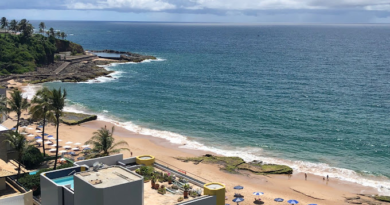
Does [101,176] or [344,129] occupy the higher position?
[101,176]

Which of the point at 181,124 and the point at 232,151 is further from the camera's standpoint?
the point at 181,124

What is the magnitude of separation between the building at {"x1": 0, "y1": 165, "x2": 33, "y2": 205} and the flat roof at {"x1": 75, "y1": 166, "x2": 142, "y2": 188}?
736 centimetres

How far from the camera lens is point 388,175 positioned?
47.3 m

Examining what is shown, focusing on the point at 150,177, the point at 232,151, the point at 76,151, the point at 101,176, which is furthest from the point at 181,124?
the point at 101,176

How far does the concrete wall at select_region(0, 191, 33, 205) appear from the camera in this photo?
87.6 ft

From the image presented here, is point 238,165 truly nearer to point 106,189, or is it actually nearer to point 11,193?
point 11,193

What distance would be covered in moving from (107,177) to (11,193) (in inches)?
447

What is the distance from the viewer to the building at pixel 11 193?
1061 inches

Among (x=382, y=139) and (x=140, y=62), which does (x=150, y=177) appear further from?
(x=140, y=62)

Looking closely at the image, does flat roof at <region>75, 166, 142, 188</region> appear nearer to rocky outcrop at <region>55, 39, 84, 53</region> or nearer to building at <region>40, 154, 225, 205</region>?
building at <region>40, 154, 225, 205</region>

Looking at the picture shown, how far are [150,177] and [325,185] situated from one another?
81.0 feet

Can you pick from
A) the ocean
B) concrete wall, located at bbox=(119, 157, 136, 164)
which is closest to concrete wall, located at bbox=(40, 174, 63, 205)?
concrete wall, located at bbox=(119, 157, 136, 164)

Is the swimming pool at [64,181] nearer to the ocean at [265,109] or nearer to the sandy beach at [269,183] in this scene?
the sandy beach at [269,183]

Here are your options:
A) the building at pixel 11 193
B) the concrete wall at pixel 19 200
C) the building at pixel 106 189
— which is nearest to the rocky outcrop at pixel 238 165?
the building at pixel 106 189
